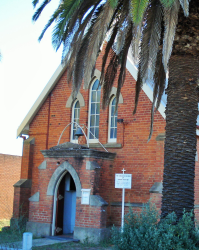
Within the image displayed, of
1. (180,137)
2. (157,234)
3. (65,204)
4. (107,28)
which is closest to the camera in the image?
(157,234)

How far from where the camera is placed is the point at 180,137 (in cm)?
884

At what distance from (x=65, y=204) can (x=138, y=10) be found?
983 centimetres

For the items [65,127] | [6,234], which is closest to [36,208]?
[6,234]

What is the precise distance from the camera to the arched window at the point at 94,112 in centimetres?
1644

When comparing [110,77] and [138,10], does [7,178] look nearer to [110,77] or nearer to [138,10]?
[110,77]

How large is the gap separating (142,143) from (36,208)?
4.82 metres

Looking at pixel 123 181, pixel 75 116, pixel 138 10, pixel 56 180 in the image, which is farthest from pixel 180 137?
pixel 75 116

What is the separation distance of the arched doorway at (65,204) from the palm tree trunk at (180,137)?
6.93m

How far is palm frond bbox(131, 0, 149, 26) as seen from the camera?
7855 mm

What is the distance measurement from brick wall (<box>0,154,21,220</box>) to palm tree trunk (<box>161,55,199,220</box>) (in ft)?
54.5

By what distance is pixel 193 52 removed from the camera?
30.2 ft

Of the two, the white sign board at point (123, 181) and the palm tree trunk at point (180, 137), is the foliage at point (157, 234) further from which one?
the white sign board at point (123, 181)

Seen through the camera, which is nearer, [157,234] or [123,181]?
[157,234]

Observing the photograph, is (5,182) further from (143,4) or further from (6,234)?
(143,4)
